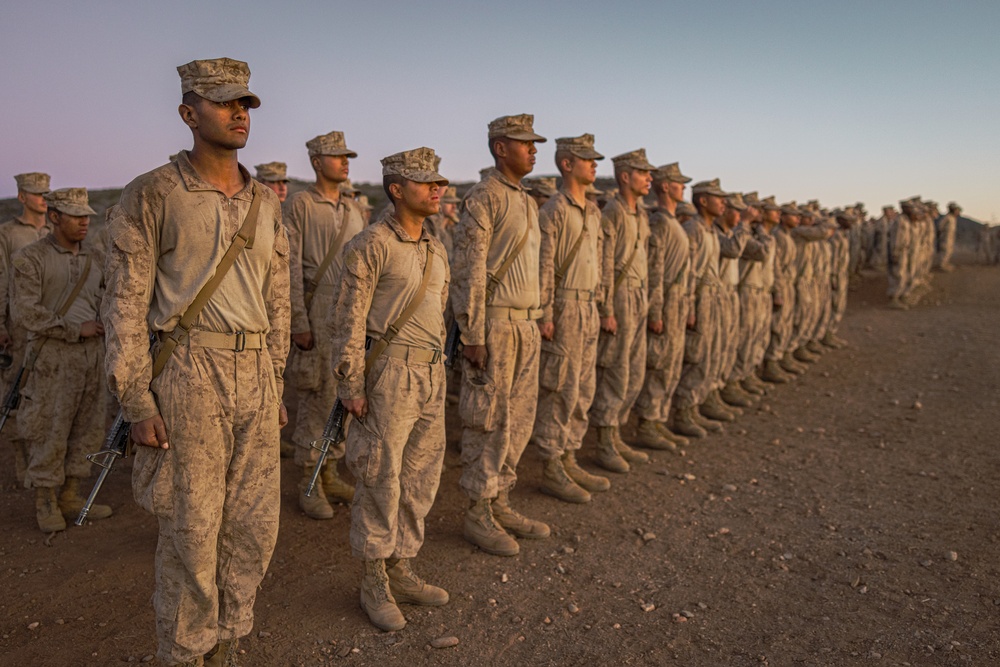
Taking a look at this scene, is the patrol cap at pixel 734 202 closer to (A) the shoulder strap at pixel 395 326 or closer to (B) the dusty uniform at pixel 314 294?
(B) the dusty uniform at pixel 314 294

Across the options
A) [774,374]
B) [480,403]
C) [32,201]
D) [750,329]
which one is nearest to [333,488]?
[480,403]

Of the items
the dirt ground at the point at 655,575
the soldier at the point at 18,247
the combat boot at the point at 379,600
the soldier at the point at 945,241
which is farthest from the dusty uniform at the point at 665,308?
the soldier at the point at 945,241

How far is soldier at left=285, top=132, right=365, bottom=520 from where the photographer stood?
599 cm

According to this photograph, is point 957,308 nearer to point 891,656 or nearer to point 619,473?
point 619,473

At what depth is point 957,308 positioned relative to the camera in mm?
17766

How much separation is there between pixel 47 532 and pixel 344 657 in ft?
9.79

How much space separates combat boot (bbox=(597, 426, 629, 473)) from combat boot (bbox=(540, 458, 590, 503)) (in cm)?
75

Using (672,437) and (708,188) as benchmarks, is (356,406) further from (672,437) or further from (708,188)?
(708,188)

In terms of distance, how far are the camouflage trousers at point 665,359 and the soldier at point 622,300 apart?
24.4 inches

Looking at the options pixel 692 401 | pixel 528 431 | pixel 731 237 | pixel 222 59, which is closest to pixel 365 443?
pixel 528 431

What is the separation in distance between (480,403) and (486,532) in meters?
0.89

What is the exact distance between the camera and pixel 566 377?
599 centimetres

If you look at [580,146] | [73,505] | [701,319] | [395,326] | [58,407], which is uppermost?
[580,146]

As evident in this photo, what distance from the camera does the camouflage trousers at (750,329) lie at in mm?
9828
